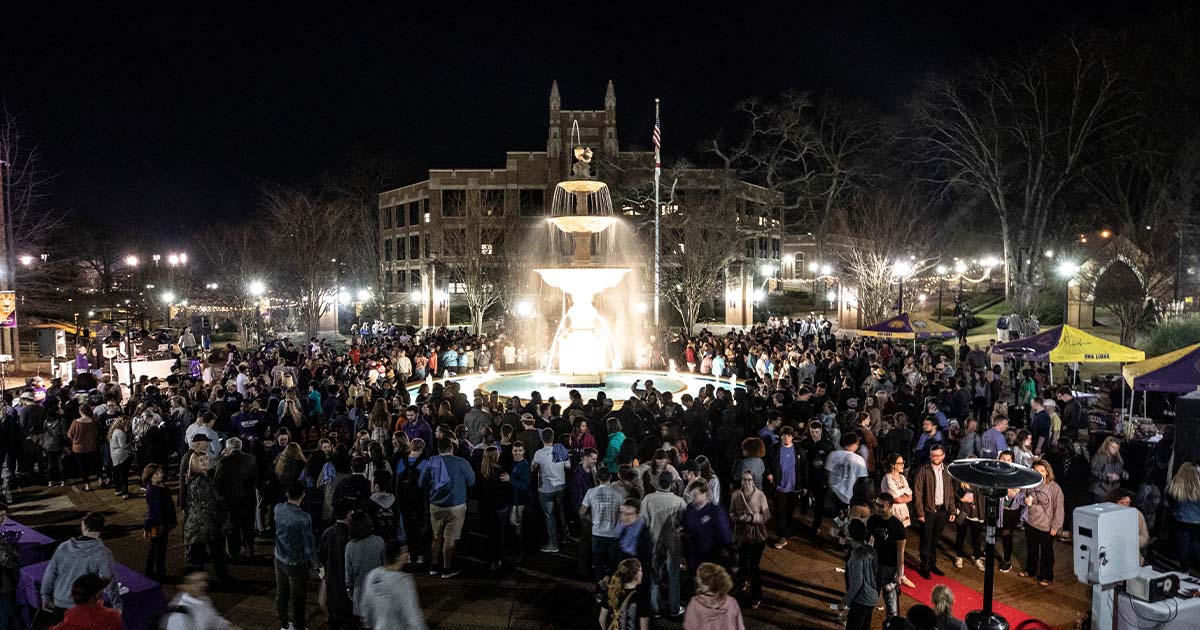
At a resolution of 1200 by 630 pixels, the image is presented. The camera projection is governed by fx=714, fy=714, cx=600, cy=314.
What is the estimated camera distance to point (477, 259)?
3972cm

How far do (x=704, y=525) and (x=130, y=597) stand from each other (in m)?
5.19

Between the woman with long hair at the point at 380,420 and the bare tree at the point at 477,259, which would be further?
the bare tree at the point at 477,259

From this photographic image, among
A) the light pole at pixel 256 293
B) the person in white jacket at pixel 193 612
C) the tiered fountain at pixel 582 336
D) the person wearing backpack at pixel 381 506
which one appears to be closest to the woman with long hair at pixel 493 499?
the person wearing backpack at pixel 381 506

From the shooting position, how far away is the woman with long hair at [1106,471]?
8.62m

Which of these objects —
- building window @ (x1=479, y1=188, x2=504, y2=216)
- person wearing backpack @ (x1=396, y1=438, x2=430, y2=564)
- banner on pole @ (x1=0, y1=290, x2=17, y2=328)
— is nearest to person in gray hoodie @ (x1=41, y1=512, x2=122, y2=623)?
person wearing backpack @ (x1=396, y1=438, x2=430, y2=564)

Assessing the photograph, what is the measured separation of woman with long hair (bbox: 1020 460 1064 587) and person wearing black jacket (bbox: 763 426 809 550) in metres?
2.58

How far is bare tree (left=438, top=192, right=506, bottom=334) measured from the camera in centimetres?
3947

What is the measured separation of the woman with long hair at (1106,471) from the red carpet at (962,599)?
5.90ft

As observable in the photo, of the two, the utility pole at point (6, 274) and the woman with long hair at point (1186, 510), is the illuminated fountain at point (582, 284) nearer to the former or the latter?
the woman with long hair at point (1186, 510)

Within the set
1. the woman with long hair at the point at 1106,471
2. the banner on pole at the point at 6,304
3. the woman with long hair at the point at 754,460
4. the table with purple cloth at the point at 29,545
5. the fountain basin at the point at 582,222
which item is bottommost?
the table with purple cloth at the point at 29,545

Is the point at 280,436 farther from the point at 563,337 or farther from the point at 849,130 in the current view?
the point at 849,130

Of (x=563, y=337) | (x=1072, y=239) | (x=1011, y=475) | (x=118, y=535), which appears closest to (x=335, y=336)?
(x=563, y=337)

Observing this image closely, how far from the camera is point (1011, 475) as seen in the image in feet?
19.5

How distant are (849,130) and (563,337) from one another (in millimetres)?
36033
